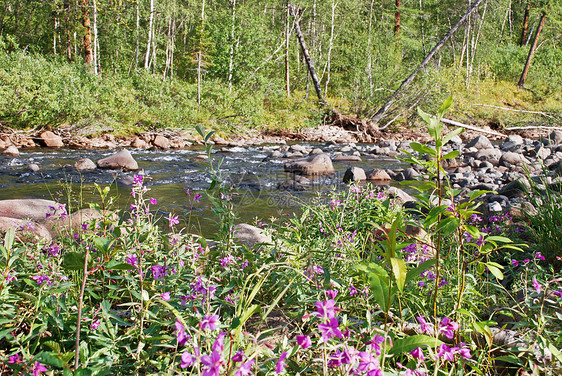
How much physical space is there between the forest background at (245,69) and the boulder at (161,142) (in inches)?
57.4

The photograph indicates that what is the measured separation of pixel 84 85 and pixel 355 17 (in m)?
21.4

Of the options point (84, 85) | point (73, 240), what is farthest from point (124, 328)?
point (84, 85)

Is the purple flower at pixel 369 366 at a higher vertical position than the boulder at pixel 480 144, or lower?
higher

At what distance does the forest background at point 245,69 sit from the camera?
585 inches

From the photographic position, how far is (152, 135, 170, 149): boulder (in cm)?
1488

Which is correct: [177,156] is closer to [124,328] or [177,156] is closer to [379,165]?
[379,165]

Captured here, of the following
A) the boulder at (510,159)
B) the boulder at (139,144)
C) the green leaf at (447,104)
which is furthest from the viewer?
the boulder at (139,144)

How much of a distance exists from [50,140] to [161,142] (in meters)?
3.50

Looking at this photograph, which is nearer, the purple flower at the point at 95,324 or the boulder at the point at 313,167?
the purple flower at the point at 95,324

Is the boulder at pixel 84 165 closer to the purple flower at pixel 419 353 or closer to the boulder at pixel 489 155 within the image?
the purple flower at pixel 419 353

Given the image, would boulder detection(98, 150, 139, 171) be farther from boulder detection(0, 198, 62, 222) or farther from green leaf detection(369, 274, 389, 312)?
green leaf detection(369, 274, 389, 312)

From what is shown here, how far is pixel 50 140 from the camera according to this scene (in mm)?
13453

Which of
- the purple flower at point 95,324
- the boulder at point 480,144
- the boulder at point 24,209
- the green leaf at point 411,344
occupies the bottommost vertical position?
the boulder at point 24,209

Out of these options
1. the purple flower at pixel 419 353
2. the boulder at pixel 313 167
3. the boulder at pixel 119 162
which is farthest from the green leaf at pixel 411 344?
the boulder at pixel 119 162
